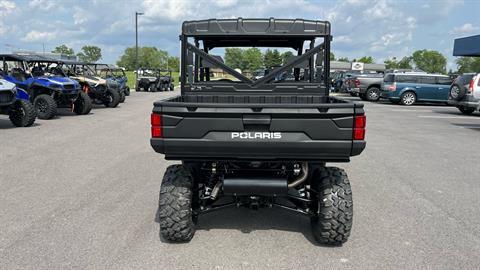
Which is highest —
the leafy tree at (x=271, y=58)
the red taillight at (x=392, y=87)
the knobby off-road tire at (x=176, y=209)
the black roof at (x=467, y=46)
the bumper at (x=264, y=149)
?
the black roof at (x=467, y=46)

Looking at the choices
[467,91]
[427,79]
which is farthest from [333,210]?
[427,79]

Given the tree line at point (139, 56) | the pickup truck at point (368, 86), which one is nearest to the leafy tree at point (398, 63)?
the tree line at point (139, 56)

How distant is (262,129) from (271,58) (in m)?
2.06

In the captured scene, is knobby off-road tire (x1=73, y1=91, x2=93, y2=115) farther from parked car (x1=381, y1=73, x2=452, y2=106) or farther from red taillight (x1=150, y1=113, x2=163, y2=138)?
parked car (x1=381, y1=73, x2=452, y2=106)

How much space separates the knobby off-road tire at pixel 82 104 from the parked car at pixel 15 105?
9.93ft

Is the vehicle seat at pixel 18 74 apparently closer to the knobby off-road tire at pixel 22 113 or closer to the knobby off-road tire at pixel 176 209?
the knobby off-road tire at pixel 22 113

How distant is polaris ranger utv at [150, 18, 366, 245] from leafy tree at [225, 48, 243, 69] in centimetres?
59

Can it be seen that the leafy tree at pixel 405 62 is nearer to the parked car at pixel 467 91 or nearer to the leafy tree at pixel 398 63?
the leafy tree at pixel 398 63

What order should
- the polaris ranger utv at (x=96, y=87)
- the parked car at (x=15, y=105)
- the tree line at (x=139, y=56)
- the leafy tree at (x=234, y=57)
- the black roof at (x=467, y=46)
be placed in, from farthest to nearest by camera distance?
the tree line at (x=139, y=56) → the black roof at (x=467, y=46) → the polaris ranger utv at (x=96, y=87) → the parked car at (x=15, y=105) → the leafy tree at (x=234, y=57)

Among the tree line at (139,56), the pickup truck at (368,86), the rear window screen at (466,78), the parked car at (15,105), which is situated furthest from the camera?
the tree line at (139,56)

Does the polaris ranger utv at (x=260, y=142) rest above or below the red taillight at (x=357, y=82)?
below

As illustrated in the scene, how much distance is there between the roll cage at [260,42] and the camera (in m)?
4.73

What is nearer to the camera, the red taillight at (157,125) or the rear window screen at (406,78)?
the red taillight at (157,125)

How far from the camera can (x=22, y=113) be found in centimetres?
1132
